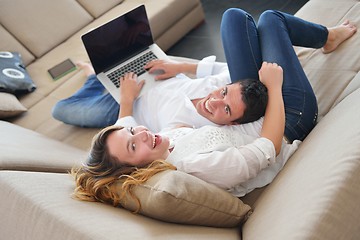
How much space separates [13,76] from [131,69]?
2.56 ft

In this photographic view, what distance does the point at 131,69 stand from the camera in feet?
6.83

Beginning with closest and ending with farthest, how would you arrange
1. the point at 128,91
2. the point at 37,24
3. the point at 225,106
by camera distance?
1. the point at 225,106
2. the point at 128,91
3. the point at 37,24

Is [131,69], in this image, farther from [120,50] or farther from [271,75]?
[271,75]

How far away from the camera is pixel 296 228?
0.95 m

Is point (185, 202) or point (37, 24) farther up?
point (37, 24)

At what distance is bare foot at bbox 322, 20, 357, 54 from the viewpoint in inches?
72.3

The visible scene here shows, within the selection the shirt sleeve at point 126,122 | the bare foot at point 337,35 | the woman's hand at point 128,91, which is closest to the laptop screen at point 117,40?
the woman's hand at point 128,91

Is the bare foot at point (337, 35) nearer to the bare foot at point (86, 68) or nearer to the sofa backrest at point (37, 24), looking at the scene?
the bare foot at point (86, 68)

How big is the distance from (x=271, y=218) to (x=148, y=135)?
0.51 m

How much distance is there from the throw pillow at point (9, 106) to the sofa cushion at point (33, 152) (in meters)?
0.23

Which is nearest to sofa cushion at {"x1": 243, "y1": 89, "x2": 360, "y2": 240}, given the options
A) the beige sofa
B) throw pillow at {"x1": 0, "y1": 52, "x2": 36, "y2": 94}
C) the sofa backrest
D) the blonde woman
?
the beige sofa

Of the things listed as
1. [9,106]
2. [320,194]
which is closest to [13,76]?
[9,106]

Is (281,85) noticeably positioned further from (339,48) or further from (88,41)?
(88,41)

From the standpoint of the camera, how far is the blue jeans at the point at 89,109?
2.02 meters
